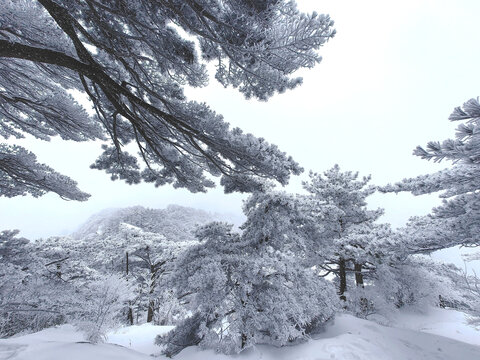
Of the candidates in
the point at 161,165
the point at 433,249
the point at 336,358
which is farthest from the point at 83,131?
the point at 433,249

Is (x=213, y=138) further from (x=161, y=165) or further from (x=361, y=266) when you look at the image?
(x=361, y=266)

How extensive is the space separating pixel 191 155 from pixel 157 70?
184 centimetres

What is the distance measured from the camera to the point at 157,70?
13.9 ft

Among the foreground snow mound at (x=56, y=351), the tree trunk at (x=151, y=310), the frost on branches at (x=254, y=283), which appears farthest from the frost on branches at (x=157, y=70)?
the tree trunk at (x=151, y=310)

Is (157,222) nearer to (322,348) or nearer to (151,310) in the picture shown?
(151,310)

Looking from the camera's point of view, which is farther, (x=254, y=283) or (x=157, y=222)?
(x=157, y=222)

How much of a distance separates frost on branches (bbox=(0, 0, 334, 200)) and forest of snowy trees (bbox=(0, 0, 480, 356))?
1.0 inches

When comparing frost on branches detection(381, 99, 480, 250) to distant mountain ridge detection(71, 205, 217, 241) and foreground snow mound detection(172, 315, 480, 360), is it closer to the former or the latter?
foreground snow mound detection(172, 315, 480, 360)

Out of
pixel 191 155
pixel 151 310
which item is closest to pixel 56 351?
pixel 191 155

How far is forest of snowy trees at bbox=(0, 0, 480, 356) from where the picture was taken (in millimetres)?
2842

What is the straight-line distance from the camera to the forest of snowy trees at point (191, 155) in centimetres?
284

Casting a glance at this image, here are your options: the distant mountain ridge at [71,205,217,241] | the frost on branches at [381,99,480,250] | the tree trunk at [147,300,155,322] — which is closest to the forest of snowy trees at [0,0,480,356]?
the frost on branches at [381,99,480,250]

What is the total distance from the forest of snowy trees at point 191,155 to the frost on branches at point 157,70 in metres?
0.02

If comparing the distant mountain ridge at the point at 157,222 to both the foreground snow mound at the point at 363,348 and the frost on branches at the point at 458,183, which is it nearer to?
the foreground snow mound at the point at 363,348
